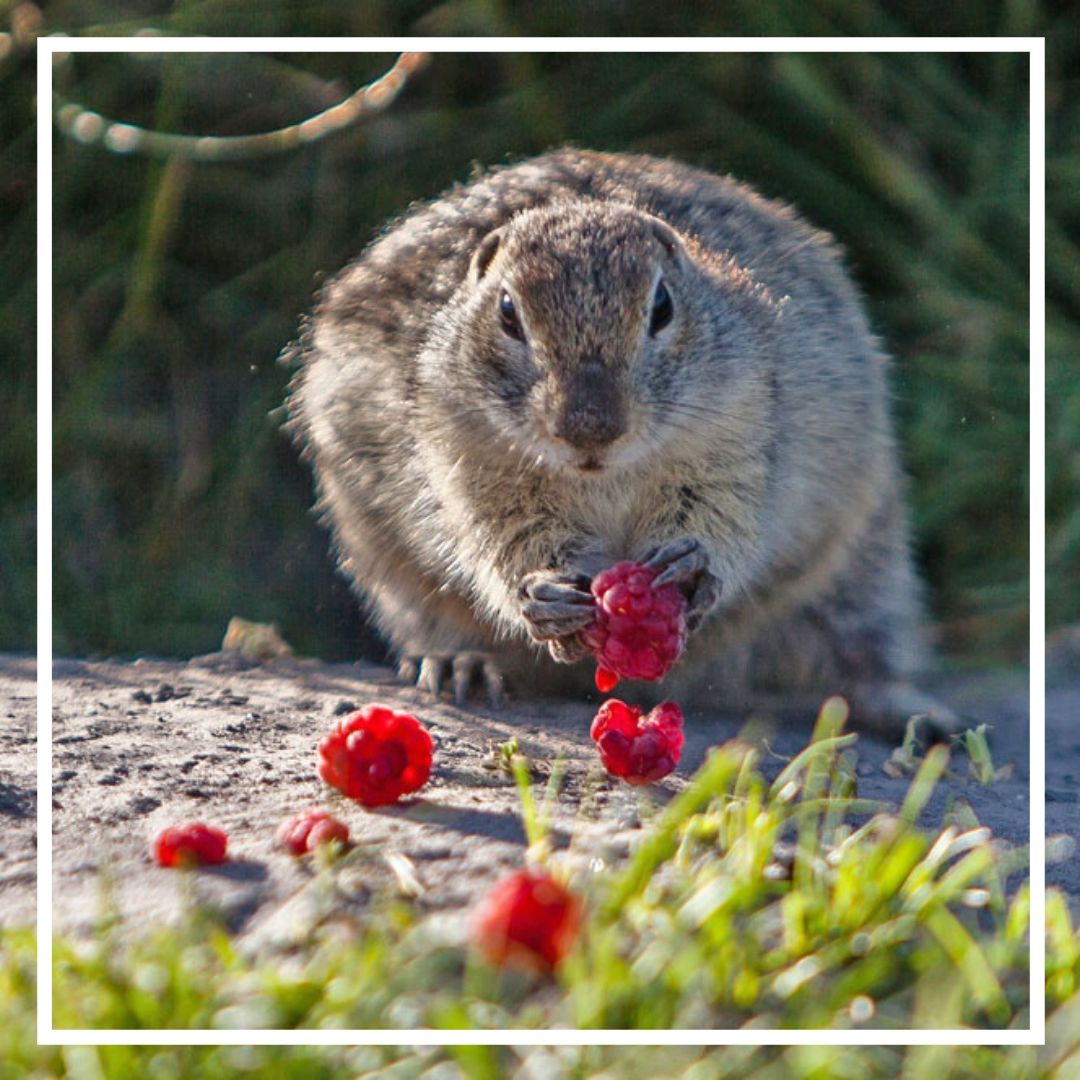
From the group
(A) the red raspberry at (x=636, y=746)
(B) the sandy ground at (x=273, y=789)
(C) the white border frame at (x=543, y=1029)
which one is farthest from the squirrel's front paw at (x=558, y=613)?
(C) the white border frame at (x=543, y=1029)

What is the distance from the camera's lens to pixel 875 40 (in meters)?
2.29

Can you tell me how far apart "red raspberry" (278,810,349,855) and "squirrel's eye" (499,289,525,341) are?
821 mm

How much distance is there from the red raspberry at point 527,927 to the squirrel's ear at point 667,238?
116cm

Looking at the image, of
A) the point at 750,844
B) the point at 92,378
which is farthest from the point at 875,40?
the point at 92,378

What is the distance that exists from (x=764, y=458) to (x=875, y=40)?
66 cm

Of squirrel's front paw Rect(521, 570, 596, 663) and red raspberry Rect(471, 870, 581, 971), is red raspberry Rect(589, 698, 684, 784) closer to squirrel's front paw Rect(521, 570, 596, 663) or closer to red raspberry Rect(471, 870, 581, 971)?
squirrel's front paw Rect(521, 570, 596, 663)

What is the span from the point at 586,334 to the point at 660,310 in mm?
160

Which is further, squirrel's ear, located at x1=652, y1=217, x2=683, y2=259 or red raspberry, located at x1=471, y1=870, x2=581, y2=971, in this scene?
squirrel's ear, located at x1=652, y1=217, x2=683, y2=259

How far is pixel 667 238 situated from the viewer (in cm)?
246

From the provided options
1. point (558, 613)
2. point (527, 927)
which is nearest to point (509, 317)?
point (558, 613)

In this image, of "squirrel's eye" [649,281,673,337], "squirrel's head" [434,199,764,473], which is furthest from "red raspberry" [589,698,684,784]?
"squirrel's eye" [649,281,673,337]

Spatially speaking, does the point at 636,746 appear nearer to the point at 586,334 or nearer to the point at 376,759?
the point at 376,759

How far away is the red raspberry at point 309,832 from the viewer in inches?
73.1

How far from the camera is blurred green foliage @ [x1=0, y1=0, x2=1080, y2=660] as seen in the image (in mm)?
2482
